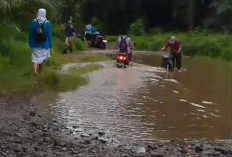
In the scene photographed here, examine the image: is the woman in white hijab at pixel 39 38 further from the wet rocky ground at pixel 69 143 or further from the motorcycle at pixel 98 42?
the motorcycle at pixel 98 42

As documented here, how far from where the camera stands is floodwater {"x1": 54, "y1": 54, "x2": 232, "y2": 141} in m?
9.81

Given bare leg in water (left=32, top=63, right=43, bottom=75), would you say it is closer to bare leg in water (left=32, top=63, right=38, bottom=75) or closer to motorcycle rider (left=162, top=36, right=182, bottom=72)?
bare leg in water (left=32, top=63, right=38, bottom=75)

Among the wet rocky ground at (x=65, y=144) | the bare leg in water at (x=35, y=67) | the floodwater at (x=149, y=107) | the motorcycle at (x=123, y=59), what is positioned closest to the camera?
the wet rocky ground at (x=65, y=144)

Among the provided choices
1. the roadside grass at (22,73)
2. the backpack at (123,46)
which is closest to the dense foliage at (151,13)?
the backpack at (123,46)

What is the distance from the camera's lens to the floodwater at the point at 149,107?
9812 millimetres

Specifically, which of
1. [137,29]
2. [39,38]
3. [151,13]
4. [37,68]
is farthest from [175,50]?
[151,13]

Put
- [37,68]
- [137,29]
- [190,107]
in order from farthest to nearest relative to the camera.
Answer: [137,29] < [37,68] < [190,107]

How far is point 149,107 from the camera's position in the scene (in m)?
12.1

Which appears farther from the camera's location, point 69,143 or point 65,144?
point 69,143

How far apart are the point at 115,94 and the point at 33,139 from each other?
559 cm

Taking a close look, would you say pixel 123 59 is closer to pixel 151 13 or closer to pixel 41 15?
pixel 41 15

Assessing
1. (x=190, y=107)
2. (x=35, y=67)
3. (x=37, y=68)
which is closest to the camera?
(x=190, y=107)

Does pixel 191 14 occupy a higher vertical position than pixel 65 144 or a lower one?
higher

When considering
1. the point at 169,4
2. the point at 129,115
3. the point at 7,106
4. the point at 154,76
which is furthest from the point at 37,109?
the point at 169,4
